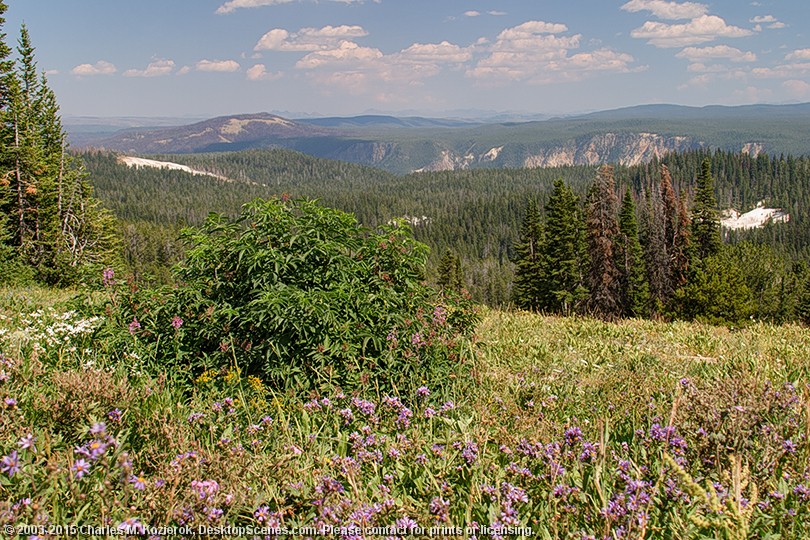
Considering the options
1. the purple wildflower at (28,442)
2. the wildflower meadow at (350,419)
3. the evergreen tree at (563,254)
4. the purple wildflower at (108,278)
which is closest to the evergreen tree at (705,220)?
the evergreen tree at (563,254)

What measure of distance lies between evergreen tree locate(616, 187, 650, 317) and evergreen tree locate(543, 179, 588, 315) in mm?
4517

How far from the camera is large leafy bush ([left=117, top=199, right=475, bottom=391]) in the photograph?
16.9ft

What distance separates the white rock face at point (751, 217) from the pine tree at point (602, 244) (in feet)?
501

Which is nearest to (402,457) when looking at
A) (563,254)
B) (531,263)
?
(563,254)

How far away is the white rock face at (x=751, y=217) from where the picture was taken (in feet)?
560

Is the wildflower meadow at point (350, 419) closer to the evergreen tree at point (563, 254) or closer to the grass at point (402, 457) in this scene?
the grass at point (402, 457)

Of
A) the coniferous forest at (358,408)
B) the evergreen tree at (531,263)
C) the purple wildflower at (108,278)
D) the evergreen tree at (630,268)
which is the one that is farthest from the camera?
the evergreen tree at (630,268)

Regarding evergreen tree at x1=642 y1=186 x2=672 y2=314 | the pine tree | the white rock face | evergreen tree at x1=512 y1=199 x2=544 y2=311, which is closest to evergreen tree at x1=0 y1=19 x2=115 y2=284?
evergreen tree at x1=512 y1=199 x2=544 y2=311

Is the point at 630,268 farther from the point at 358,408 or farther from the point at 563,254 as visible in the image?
the point at 358,408

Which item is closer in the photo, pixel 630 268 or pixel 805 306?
pixel 630 268

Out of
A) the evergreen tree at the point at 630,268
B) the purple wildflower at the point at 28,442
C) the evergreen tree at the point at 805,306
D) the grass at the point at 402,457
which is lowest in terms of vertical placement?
the evergreen tree at the point at 805,306

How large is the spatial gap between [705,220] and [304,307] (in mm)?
51069

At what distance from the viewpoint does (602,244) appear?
139 ft

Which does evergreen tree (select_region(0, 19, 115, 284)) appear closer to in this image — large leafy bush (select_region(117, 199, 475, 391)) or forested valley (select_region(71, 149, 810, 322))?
large leafy bush (select_region(117, 199, 475, 391))
